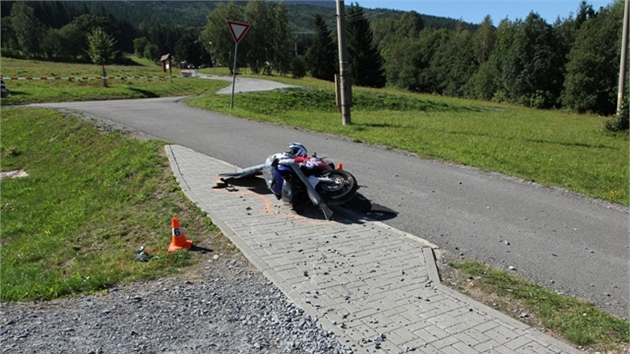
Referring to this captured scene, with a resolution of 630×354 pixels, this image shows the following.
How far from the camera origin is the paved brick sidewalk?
393cm

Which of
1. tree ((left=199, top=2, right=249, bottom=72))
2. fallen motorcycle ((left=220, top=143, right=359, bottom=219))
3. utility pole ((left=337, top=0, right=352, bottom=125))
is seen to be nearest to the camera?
fallen motorcycle ((left=220, top=143, right=359, bottom=219))

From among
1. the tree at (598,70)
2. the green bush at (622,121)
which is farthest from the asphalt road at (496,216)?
the tree at (598,70)

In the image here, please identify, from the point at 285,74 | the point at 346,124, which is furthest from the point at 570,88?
the point at 346,124

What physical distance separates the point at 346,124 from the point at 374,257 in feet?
A: 37.7

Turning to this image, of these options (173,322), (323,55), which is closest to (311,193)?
(173,322)

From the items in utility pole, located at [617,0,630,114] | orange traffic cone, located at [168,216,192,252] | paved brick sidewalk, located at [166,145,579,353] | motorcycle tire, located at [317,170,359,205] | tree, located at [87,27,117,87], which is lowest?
paved brick sidewalk, located at [166,145,579,353]

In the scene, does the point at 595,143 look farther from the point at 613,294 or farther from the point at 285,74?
the point at 285,74

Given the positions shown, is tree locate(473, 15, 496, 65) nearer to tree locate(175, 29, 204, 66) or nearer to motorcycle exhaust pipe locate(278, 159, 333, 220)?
tree locate(175, 29, 204, 66)

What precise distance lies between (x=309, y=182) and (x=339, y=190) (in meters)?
0.46

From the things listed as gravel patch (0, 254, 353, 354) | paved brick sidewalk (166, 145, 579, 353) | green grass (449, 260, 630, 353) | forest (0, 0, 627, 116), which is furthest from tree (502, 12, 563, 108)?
gravel patch (0, 254, 353, 354)

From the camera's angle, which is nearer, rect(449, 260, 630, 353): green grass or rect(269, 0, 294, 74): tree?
rect(449, 260, 630, 353): green grass

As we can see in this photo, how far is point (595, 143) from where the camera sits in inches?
706

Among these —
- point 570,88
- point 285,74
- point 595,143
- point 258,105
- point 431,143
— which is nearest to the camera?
point 431,143

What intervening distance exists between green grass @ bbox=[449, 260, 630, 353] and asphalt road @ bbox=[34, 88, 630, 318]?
286 millimetres
